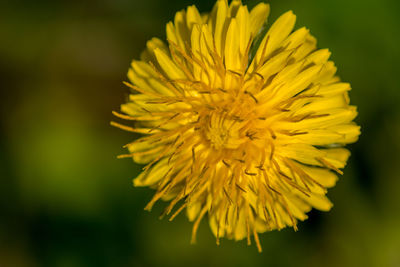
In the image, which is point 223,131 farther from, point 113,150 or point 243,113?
point 113,150

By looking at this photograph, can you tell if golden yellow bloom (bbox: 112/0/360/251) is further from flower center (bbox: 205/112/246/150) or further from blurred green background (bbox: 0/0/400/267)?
blurred green background (bbox: 0/0/400/267)

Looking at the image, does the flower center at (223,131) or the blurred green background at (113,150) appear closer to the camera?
the flower center at (223,131)

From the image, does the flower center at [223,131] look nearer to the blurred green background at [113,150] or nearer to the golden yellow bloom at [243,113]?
the golden yellow bloom at [243,113]

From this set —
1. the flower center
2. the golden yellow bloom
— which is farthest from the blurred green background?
the flower center

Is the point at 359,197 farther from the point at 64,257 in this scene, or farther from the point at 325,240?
the point at 64,257

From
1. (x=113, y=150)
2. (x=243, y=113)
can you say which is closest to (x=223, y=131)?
(x=243, y=113)

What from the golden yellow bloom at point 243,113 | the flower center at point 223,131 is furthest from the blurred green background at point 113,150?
the flower center at point 223,131

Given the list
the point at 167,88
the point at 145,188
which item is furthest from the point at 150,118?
the point at 145,188
